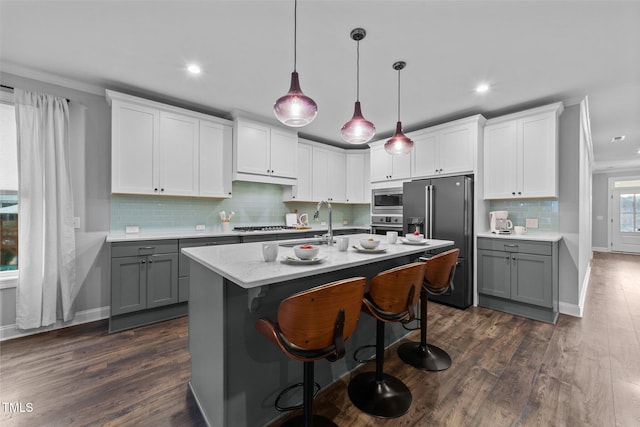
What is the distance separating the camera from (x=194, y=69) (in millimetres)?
2689

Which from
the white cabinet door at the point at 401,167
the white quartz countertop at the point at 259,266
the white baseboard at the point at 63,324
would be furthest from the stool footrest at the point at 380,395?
the white cabinet door at the point at 401,167

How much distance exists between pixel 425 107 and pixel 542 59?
4.24ft

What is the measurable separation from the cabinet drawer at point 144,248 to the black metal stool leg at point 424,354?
8.62 ft

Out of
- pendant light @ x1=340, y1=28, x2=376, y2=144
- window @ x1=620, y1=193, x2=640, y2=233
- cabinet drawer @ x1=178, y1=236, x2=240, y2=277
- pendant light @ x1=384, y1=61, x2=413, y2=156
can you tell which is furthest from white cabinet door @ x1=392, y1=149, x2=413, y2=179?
window @ x1=620, y1=193, x2=640, y2=233

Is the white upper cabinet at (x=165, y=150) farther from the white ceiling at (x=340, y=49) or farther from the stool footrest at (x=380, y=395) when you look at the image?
the stool footrest at (x=380, y=395)

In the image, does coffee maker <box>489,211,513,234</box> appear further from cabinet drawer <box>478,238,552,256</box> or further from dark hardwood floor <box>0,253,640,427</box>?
dark hardwood floor <box>0,253,640,427</box>

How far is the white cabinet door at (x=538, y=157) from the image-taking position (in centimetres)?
321

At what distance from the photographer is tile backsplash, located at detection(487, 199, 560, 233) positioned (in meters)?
3.48

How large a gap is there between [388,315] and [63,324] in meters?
3.41

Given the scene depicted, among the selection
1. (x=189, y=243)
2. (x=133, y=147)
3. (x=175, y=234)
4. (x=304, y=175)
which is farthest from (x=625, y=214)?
(x=133, y=147)

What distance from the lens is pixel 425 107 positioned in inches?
141

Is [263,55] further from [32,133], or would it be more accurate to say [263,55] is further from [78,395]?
[78,395]

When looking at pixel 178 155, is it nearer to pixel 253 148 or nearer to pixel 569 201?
pixel 253 148

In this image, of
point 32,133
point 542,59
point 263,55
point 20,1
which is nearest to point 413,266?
point 263,55
